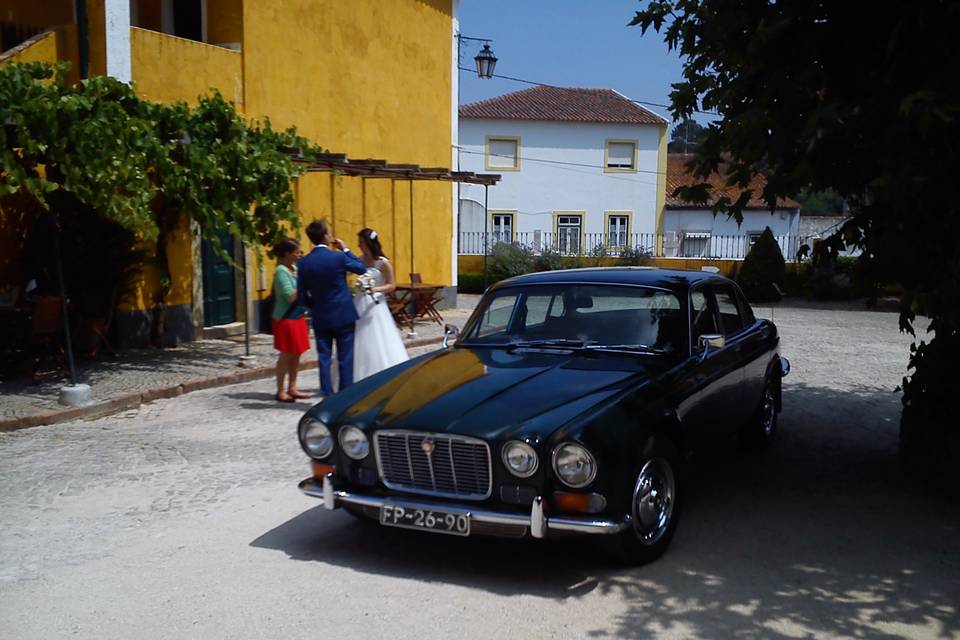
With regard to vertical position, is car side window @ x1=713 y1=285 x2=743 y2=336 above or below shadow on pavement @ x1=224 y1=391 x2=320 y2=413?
above

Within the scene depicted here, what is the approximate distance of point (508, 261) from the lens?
91.0 feet

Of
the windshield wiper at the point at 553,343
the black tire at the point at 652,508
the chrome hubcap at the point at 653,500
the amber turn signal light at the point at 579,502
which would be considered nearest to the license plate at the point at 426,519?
the amber turn signal light at the point at 579,502

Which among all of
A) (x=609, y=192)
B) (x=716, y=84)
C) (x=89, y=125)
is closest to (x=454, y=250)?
(x=89, y=125)

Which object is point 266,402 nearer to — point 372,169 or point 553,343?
point 553,343

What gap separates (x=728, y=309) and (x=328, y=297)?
11.5ft

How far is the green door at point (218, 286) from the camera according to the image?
13.7 metres

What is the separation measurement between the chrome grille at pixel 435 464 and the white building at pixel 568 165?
35738 millimetres

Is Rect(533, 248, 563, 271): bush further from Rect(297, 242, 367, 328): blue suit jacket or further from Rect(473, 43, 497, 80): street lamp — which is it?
Rect(297, 242, 367, 328): blue suit jacket

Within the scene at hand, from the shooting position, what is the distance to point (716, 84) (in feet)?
18.7

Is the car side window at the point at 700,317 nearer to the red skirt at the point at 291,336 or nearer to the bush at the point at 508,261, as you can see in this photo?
the red skirt at the point at 291,336

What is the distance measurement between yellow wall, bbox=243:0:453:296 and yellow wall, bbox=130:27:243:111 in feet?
1.02

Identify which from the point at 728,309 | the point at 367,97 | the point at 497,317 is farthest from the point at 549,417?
the point at 367,97

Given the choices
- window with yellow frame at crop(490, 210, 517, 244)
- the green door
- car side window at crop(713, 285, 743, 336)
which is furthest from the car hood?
window with yellow frame at crop(490, 210, 517, 244)

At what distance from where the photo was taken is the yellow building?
38.4 ft
